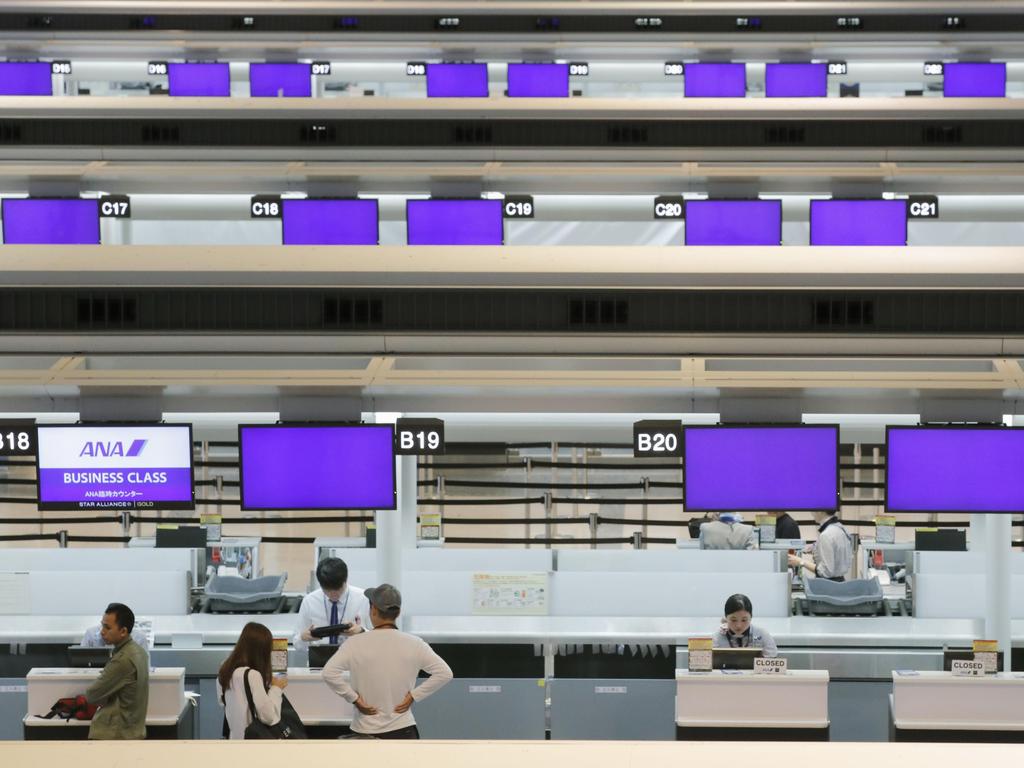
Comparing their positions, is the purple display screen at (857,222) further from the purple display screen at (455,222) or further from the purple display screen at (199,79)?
the purple display screen at (199,79)

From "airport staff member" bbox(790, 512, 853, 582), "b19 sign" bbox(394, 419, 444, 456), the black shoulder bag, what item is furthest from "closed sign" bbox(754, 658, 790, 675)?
"airport staff member" bbox(790, 512, 853, 582)

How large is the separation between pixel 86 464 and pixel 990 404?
426 centimetres

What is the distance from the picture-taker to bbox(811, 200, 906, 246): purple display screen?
10938mm

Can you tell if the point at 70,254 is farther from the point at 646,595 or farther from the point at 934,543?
the point at 934,543

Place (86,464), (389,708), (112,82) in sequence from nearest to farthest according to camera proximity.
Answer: (389,708) → (86,464) → (112,82)

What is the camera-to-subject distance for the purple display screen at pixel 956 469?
615 cm

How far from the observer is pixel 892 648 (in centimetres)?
773

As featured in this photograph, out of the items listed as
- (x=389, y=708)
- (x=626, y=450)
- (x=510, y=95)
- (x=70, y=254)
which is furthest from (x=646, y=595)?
(x=510, y=95)

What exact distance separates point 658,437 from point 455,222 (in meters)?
5.05

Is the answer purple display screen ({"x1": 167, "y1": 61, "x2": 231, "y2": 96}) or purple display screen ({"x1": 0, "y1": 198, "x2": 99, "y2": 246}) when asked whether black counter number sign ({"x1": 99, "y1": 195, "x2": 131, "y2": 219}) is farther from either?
purple display screen ({"x1": 167, "y1": 61, "x2": 231, "y2": 96})

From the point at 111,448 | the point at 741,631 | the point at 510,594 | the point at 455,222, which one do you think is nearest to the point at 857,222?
the point at 455,222

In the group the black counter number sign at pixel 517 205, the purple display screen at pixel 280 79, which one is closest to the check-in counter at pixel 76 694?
the black counter number sign at pixel 517 205

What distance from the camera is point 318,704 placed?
6.49m

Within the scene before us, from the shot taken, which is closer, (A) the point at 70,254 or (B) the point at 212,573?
(A) the point at 70,254
